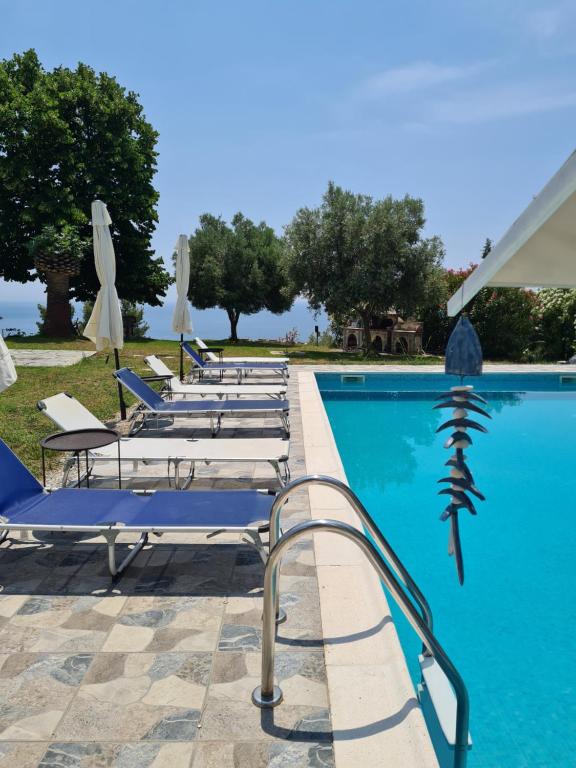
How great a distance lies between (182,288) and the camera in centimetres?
1204

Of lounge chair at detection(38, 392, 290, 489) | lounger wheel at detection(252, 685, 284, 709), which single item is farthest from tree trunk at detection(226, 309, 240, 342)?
lounger wheel at detection(252, 685, 284, 709)

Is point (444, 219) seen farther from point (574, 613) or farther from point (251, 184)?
point (574, 613)

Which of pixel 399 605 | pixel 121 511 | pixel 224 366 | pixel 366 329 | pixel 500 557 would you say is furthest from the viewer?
pixel 366 329

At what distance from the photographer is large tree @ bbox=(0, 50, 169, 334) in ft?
72.0

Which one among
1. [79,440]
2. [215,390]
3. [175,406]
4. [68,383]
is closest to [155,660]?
[79,440]

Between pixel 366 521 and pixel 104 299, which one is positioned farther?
pixel 104 299

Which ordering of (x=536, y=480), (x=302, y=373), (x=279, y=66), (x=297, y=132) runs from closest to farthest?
(x=536, y=480) < (x=279, y=66) < (x=302, y=373) < (x=297, y=132)

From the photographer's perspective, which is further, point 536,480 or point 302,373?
point 302,373

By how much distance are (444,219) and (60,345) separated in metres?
14.9

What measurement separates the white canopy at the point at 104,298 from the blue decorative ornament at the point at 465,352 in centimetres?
693

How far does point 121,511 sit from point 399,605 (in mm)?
2365

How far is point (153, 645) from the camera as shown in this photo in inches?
123

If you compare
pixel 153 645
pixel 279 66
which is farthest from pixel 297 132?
pixel 153 645

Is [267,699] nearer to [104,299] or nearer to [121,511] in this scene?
[121,511]
